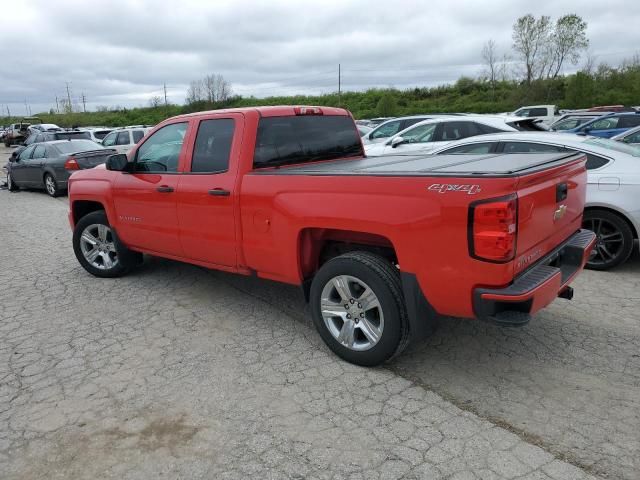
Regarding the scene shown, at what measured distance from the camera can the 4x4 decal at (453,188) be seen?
3002mm

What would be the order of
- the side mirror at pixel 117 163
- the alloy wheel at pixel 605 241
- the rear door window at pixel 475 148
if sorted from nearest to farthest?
1. the side mirror at pixel 117 163
2. the alloy wheel at pixel 605 241
3. the rear door window at pixel 475 148


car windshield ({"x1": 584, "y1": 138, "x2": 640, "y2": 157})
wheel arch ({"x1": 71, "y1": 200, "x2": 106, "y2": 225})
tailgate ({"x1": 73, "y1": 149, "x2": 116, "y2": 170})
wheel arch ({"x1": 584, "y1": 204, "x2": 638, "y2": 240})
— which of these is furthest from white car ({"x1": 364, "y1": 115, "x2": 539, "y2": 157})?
tailgate ({"x1": 73, "y1": 149, "x2": 116, "y2": 170})

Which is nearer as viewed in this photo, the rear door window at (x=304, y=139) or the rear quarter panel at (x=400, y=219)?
the rear quarter panel at (x=400, y=219)

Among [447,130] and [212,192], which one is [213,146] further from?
Answer: [447,130]

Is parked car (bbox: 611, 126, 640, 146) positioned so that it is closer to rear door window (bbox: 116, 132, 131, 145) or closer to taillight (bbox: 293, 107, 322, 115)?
taillight (bbox: 293, 107, 322, 115)

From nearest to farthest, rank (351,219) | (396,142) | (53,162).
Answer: (351,219)
(396,142)
(53,162)

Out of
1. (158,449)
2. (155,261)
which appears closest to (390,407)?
(158,449)

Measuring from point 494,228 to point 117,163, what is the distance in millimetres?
3914

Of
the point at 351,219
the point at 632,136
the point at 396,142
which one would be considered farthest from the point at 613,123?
the point at 351,219

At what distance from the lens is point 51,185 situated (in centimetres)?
1405

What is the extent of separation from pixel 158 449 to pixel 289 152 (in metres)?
2.62

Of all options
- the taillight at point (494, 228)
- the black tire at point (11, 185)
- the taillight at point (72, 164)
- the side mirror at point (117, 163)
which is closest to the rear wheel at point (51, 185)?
the taillight at point (72, 164)

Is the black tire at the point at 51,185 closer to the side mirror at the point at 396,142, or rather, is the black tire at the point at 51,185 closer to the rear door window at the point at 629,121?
the side mirror at the point at 396,142

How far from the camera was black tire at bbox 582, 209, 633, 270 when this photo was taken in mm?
5730
